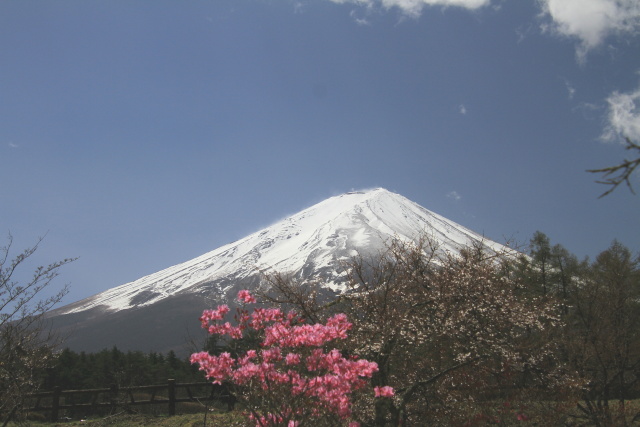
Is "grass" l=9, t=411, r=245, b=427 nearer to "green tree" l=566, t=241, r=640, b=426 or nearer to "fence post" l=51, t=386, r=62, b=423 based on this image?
"fence post" l=51, t=386, r=62, b=423

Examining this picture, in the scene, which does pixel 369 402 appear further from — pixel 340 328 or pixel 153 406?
pixel 153 406

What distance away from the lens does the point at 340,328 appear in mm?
4934

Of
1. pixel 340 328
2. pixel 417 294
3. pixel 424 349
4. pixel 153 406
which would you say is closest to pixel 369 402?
pixel 424 349

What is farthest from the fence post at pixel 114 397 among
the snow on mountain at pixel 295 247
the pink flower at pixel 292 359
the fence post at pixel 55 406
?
the snow on mountain at pixel 295 247

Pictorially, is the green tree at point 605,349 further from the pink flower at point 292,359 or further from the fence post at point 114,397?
the fence post at point 114,397

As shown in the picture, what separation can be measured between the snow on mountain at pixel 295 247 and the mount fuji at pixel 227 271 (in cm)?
34

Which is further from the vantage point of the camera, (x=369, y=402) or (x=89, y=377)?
(x=89, y=377)

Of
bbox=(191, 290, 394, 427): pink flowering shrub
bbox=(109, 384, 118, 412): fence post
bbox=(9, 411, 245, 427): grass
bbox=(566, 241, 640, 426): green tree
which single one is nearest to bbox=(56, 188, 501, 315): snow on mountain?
Answer: bbox=(109, 384, 118, 412): fence post

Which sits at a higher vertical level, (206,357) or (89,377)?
(206,357)

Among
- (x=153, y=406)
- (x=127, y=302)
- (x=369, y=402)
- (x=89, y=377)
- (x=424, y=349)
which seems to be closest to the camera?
(x=369, y=402)

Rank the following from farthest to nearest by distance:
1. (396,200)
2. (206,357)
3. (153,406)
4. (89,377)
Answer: (396,200)
(89,377)
(153,406)
(206,357)

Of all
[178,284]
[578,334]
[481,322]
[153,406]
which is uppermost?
[178,284]

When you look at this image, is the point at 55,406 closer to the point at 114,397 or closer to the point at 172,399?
the point at 114,397

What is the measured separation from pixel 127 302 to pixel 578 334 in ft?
635
